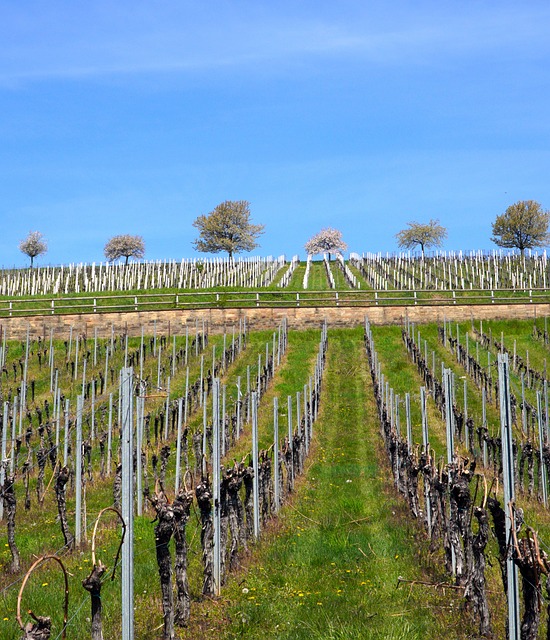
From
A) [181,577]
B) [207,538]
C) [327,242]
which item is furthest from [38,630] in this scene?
[327,242]

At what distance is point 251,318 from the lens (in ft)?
137

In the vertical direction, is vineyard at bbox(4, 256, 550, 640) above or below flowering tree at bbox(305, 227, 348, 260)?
below

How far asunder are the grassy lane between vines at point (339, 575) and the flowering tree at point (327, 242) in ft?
260

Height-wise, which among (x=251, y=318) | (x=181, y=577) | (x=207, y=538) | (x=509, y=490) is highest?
(x=251, y=318)

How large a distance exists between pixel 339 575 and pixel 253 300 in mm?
31933

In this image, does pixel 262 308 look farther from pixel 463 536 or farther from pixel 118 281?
pixel 463 536

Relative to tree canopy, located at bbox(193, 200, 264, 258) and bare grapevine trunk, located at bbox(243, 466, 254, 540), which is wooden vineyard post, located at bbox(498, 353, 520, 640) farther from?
tree canopy, located at bbox(193, 200, 264, 258)

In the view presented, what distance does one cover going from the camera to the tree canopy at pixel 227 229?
256ft

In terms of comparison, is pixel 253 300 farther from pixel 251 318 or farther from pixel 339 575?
pixel 339 575

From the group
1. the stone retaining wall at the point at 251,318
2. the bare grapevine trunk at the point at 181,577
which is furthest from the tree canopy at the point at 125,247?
the bare grapevine trunk at the point at 181,577

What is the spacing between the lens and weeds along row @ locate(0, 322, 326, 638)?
32.1ft

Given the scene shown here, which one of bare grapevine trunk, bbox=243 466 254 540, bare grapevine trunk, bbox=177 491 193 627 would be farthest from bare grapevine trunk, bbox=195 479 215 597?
bare grapevine trunk, bbox=243 466 254 540

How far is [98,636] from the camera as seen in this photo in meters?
7.75

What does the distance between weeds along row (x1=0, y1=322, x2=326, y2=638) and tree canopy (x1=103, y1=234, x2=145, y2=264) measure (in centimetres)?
4985
